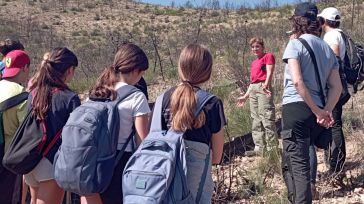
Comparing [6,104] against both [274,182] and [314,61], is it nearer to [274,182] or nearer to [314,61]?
[314,61]

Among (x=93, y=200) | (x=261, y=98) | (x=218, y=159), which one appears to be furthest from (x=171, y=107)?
(x=261, y=98)

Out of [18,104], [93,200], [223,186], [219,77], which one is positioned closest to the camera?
[93,200]

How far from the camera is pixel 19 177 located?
4188mm

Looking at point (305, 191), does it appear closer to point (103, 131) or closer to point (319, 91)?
point (319, 91)

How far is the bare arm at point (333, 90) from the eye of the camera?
166 inches

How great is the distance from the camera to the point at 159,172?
3.04 meters

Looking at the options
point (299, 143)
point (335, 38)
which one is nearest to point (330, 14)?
point (335, 38)

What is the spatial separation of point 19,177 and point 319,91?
2188 millimetres

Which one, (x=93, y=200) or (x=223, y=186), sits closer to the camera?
(x=93, y=200)

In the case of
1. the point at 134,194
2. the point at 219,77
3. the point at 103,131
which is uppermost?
the point at 103,131

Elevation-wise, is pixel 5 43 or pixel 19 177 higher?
pixel 5 43

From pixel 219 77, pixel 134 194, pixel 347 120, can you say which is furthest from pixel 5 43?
pixel 219 77

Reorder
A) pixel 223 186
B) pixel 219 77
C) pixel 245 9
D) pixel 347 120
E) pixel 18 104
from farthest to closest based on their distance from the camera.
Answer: pixel 245 9, pixel 219 77, pixel 347 120, pixel 223 186, pixel 18 104

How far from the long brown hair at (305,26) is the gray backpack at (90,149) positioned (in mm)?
1456
